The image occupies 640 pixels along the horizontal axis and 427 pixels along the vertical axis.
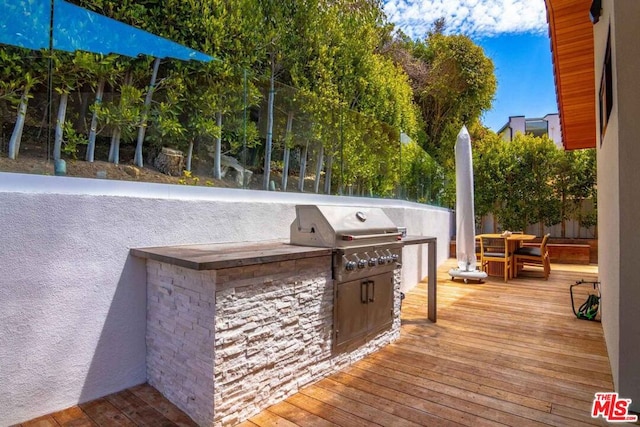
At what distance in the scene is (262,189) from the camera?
3.74 metres

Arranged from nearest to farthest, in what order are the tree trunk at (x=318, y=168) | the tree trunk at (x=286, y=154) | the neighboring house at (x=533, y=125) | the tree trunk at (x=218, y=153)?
the tree trunk at (x=218, y=153), the tree trunk at (x=286, y=154), the tree trunk at (x=318, y=168), the neighboring house at (x=533, y=125)

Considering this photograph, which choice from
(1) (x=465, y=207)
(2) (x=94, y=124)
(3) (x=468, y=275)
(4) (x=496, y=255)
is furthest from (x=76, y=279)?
(4) (x=496, y=255)

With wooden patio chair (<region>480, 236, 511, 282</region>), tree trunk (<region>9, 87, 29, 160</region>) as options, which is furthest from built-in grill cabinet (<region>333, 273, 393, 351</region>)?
wooden patio chair (<region>480, 236, 511, 282</region>)

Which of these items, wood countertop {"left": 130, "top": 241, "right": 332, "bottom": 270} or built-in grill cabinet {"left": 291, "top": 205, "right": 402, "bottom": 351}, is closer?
wood countertop {"left": 130, "top": 241, "right": 332, "bottom": 270}

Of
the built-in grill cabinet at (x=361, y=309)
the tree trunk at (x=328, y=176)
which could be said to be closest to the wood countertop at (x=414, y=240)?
the built-in grill cabinet at (x=361, y=309)

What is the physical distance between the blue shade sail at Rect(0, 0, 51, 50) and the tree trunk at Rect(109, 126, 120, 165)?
65 cm

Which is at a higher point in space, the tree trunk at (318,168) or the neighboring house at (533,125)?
the neighboring house at (533,125)

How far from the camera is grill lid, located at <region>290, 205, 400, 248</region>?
2.99m

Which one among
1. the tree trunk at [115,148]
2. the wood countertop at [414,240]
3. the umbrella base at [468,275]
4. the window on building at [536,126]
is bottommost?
the umbrella base at [468,275]

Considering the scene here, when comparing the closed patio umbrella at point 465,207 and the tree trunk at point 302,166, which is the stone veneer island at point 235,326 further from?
the closed patio umbrella at point 465,207

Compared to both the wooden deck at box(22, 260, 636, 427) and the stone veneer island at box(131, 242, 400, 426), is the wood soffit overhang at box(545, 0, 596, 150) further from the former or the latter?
the stone veneer island at box(131, 242, 400, 426)

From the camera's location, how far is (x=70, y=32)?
95.3 inches
